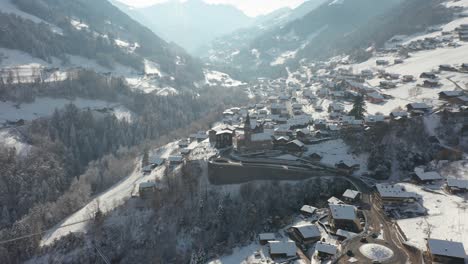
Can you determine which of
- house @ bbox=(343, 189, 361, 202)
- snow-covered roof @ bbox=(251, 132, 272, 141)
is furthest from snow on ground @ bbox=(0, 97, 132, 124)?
house @ bbox=(343, 189, 361, 202)

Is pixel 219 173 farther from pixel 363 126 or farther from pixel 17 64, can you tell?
pixel 17 64

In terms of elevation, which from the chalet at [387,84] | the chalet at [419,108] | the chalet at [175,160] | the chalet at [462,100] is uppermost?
the chalet at [387,84]

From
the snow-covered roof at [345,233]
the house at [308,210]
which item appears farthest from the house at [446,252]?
the house at [308,210]

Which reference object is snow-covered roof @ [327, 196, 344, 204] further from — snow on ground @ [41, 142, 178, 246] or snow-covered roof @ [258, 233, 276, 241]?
snow on ground @ [41, 142, 178, 246]

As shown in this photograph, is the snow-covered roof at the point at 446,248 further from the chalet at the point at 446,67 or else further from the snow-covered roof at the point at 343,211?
the chalet at the point at 446,67

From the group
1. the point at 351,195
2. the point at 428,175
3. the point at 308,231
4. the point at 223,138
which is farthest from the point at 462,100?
the point at 223,138

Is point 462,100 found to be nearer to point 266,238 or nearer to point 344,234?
point 344,234

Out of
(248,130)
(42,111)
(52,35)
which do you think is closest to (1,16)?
(52,35)
